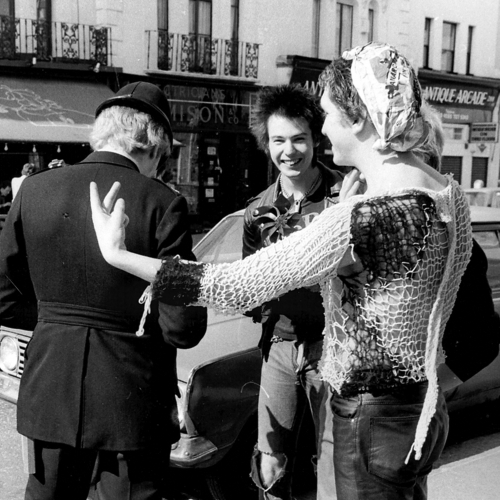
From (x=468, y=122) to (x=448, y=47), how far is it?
9.02ft

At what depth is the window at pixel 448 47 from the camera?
23.7 metres

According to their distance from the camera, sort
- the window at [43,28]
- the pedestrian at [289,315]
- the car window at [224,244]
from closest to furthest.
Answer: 1. the pedestrian at [289,315]
2. the car window at [224,244]
3. the window at [43,28]

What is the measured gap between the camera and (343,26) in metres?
20.6

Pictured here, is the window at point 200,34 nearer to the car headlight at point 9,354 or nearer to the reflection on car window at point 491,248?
the reflection on car window at point 491,248

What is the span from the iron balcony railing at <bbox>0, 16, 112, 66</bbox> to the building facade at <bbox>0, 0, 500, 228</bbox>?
2 cm

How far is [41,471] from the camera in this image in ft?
7.07

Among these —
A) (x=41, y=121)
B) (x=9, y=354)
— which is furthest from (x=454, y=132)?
(x=9, y=354)

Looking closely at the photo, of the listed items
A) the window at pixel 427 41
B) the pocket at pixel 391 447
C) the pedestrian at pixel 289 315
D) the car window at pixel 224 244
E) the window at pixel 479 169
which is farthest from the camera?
the window at pixel 479 169

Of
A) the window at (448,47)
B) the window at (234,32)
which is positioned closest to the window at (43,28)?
the window at (234,32)

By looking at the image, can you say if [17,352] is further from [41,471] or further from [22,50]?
[22,50]

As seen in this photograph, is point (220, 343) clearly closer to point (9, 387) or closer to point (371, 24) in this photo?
point (9, 387)

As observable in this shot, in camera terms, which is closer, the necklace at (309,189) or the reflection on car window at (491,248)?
the necklace at (309,189)

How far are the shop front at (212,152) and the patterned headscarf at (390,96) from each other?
15462mm

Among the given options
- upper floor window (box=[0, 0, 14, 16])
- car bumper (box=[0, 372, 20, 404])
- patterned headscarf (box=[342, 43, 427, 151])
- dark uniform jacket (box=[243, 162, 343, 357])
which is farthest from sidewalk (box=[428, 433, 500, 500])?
upper floor window (box=[0, 0, 14, 16])
